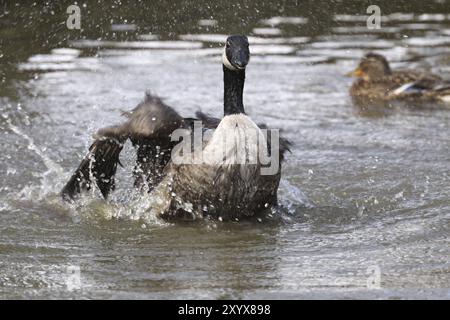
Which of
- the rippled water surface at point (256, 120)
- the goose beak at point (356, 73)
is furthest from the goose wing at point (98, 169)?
the goose beak at point (356, 73)

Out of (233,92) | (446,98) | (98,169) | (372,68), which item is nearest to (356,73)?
(372,68)

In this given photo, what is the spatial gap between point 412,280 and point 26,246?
2.53 meters

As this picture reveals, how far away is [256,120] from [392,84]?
244 centimetres

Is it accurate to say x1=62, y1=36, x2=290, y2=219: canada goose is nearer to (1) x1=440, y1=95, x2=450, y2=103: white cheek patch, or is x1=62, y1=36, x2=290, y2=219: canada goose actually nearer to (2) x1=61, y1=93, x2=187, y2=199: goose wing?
(2) x1=61, y1=93, x2=187, y2=199: goose wing

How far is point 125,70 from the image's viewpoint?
40.4 ft

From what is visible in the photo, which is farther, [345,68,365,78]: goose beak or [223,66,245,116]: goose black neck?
[345,68,365,78]: goose beak

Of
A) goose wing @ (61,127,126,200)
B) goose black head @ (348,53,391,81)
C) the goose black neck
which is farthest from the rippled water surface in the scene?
the goose black neck

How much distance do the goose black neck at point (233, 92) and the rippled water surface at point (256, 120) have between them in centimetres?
84

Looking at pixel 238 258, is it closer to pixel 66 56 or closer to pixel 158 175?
pixel 158 175

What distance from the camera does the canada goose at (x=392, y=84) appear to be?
11.4m

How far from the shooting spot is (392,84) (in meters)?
11.9

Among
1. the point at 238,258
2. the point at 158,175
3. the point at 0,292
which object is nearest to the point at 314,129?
the point at 158,175

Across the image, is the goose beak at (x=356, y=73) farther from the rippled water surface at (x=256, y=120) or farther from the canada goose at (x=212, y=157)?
the canada goose at (x=212, y=157)

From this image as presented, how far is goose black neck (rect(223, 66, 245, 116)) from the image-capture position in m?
6.89
